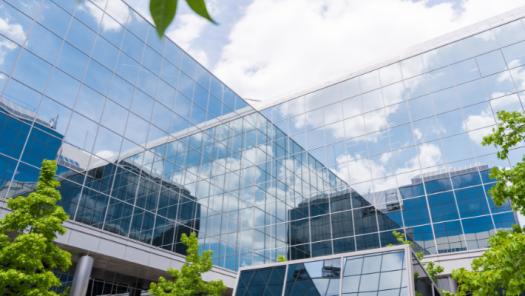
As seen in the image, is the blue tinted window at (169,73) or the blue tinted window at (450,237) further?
the blue tinted window at (169,73)

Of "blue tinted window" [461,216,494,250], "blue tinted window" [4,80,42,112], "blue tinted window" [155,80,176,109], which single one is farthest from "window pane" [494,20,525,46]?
"blue tinted window" [4,80,42,112]

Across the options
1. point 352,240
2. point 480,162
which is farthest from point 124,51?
point 480,162

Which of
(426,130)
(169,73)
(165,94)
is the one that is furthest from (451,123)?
(169,73)

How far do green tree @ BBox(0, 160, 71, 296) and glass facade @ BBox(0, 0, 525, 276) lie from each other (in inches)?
147

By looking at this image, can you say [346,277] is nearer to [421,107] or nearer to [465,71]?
[421,107]

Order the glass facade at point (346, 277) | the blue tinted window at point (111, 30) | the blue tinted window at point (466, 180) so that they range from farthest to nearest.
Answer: the blue tinted window at point (466, 180), the blue tinted window at point (111, 30), the glass facade at point (346, 277)

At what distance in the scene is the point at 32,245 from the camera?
15.0 m

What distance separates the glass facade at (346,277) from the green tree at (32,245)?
727 centimetres

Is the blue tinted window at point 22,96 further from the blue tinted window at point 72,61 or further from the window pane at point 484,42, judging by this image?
the window pane at point 484,42

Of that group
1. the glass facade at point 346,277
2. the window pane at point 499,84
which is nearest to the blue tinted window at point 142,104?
the glass facade at point 346,277

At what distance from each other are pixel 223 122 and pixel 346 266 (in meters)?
21.4

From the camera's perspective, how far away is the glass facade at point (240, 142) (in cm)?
2180

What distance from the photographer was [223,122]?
34.4 meters

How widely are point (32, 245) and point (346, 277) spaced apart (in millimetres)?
11285
